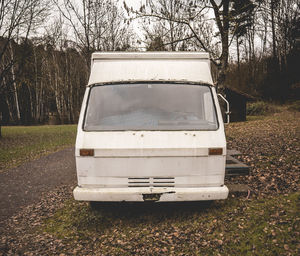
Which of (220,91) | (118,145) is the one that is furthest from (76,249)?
(220,91)

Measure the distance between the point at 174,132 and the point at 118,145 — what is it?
0.87 m

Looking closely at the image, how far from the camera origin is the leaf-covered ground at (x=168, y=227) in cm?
325

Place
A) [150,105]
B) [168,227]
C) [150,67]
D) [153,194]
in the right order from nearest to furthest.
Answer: [153,194] → [168,227] → [150,105] → [150,67]

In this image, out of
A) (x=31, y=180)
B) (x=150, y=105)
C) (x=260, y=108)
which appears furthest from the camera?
(x=260, y=108)

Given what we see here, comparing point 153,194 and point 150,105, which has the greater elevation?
point 150,105

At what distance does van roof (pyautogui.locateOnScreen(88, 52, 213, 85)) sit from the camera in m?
4.28

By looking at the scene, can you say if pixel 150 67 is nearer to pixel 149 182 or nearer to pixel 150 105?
pixel 150 105

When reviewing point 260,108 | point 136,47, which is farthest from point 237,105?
point 136,47

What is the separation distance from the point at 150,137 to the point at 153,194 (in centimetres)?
83

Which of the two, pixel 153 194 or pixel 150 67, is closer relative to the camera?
pixel 153 194

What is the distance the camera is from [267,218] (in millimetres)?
3678

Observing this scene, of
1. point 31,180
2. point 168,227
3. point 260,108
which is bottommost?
point 260,108

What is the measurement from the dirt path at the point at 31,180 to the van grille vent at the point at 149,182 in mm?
2695

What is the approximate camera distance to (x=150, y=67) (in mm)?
4391
